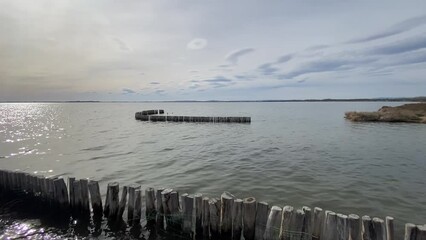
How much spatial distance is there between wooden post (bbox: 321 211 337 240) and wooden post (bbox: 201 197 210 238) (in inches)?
114

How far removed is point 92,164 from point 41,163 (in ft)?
12.5

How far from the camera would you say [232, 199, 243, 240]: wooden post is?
7258mm

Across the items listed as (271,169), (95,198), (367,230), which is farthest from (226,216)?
(271,169)

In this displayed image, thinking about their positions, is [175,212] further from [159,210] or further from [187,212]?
[159,210]

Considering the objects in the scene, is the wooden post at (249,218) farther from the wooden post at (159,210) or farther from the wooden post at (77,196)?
the wooden post at (77,196)

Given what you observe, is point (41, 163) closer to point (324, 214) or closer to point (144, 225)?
point (144, 225)

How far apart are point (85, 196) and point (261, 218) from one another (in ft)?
18.5

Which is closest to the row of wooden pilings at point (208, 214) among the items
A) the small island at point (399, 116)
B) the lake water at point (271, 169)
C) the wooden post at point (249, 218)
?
the wooden post at point (249, 218)

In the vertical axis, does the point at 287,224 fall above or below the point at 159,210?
above

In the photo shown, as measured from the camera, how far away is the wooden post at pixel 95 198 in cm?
897

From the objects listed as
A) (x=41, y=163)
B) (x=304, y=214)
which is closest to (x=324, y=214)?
(x=304, y=214)

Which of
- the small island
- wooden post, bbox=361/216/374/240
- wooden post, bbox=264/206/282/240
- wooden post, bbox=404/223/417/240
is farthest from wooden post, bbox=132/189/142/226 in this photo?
the small island

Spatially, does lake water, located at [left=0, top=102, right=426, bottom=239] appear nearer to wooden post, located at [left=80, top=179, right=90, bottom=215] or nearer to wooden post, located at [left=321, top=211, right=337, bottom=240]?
wooden post, located at [left=80, top=179, right=90, bottom=215]

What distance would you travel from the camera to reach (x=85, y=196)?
9.13 meters
